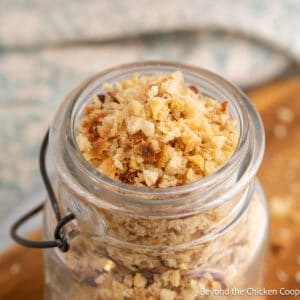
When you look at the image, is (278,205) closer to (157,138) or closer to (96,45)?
(157,138)

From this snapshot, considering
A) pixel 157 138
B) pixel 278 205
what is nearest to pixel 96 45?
pixel 278 205

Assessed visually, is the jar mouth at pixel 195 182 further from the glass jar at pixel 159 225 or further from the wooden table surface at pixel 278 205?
the wooden table surface at pixel 278 205

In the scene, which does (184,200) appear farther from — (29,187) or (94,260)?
(29,187)

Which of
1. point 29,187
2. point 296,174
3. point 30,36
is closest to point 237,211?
point 296,174

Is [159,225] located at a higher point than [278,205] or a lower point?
higher

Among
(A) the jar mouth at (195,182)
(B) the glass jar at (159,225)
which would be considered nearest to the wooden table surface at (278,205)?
(B) the glass jar at (159,225)

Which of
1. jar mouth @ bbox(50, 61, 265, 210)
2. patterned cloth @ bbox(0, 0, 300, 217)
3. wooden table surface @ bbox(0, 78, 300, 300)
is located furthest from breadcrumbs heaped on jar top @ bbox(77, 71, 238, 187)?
patterned cloth @ bbox(0, 0, 300, 217)

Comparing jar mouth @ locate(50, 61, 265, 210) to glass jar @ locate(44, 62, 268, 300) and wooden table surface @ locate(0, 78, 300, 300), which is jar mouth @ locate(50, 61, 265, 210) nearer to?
glass jar @ locate(44, 62, 268, 300)
